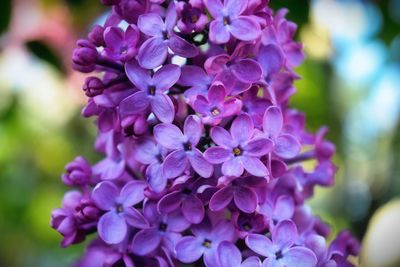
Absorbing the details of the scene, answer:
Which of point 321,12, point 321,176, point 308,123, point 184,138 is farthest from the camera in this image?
point 308,123

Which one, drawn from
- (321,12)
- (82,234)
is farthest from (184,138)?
(321,12)

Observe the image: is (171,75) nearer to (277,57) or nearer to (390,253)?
(277,57)

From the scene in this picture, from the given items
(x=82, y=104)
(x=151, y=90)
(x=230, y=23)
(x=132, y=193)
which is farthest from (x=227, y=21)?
(x=82, y=104)

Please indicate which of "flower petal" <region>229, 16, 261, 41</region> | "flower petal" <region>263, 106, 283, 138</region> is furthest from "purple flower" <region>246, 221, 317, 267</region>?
"flower petal" <region>229, 16, 261, 41</region>

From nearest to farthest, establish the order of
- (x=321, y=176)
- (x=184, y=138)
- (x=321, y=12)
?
(x=184, y=138) → (x=321, y=176) → (x=321, y=12)

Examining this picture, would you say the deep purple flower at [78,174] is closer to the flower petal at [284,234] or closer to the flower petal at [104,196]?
the flower petal at [104,196]

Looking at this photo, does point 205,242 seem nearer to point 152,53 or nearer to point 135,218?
point 135,218

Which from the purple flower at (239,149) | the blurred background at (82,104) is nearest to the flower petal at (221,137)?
the purple flower at (239,149)
